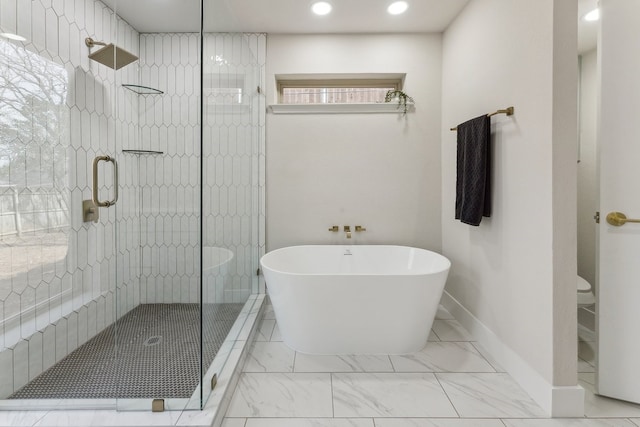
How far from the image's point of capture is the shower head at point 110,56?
166 centimetres

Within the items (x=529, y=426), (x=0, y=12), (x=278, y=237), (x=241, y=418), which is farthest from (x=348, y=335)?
(x=0, y=12)

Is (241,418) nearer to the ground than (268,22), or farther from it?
nearer to the ground

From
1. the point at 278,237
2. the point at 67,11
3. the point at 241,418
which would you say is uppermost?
the point at 67,11

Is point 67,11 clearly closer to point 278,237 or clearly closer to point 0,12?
point 0,12

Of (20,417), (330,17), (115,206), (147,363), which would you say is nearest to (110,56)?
(115,206)

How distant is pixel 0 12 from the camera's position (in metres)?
1.54

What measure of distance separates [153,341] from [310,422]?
0.90m

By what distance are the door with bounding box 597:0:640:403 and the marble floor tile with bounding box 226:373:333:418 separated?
1.49m

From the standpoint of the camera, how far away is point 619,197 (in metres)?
1.52

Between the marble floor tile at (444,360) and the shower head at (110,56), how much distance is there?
7.80 feet

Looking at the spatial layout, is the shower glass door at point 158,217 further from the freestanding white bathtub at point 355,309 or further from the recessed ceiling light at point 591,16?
the recessed ceiling light at point 591,16

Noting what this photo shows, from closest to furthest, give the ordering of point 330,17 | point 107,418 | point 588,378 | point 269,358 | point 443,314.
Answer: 1. point 107,418
2. point 588,378
3. point 269,358
4. point 330,17
5. point 443,314

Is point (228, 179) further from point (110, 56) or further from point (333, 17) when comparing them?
point (333, 17)

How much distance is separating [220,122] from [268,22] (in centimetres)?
140
